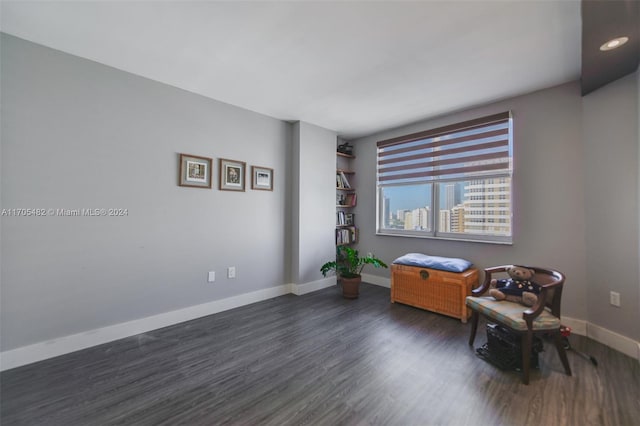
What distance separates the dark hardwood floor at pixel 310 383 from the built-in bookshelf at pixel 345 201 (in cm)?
202

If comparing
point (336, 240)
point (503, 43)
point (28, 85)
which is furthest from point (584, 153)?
point (28, 85)

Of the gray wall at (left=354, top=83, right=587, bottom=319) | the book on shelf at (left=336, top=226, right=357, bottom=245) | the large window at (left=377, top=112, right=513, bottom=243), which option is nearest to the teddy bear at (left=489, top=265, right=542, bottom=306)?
the gray wall at (left=354, top=83, right=587, bottom=319)

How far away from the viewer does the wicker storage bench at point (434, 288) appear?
9.23 feet

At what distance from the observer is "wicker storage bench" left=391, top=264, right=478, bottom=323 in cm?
281

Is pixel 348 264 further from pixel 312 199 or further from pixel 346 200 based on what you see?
pixel 346 200

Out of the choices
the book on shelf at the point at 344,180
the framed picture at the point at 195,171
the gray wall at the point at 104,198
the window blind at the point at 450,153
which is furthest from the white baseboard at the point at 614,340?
the framed picture at the point at 195,171

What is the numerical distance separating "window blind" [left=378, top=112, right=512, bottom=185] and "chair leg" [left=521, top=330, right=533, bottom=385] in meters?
1.89

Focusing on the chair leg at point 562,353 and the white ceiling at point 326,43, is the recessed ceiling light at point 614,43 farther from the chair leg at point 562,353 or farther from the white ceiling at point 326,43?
the chair leg at point 562,353

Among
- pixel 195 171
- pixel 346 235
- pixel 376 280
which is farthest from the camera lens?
pixel 346 235

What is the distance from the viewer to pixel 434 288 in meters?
2.99

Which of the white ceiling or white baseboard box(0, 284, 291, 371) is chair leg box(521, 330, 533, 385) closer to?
the white ceiling

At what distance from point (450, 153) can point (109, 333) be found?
421cm

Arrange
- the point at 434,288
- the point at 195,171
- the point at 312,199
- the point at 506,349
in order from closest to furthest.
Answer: the point at 506,349 < the point at 195,171 < the point at 434,288 < the point at 312,199

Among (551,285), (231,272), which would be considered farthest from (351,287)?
(551,285)
